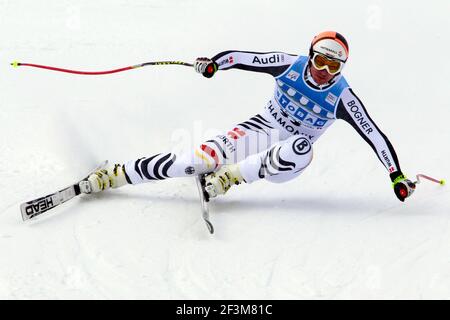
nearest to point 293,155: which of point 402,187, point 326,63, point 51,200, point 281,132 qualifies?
point 281,132

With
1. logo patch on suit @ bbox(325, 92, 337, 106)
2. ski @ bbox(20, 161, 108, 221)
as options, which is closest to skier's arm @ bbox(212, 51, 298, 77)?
logo patch on suit @ bbox(325, 92, 337, 106)

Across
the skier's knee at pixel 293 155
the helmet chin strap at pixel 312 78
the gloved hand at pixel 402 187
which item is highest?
the helmet chin strap at pixel 312 78

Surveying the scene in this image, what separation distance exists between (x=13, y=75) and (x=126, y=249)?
11.5ft

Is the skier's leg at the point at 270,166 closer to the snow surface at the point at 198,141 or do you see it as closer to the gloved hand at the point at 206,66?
the snow surface at the point at 198,141

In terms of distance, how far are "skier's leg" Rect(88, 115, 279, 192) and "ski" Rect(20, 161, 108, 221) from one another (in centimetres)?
8

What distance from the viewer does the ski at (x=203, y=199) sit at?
4.40 m

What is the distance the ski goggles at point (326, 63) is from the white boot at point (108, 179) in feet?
4.84

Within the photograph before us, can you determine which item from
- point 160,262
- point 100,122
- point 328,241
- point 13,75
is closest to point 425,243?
point 328,241

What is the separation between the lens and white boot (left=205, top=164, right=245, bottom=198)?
4.71 meters

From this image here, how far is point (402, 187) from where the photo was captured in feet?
14.7

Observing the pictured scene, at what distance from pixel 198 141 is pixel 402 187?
2108 mm

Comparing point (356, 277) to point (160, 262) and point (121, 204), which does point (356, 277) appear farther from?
point (121, 204)

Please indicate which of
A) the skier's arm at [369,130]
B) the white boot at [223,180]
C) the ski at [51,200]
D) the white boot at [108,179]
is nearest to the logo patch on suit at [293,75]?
the skier's arm at [369,130]

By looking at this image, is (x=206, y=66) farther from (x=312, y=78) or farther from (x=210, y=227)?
(x=210, y=227)
